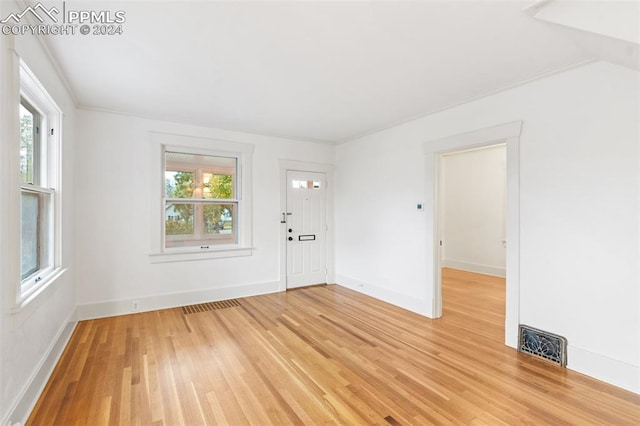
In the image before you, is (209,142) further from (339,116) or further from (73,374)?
(73,374)

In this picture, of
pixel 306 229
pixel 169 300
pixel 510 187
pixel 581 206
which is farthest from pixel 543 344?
pixel 169 300

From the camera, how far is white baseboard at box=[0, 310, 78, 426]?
1.82 metres

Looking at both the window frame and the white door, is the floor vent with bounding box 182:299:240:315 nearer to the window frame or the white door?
the white door

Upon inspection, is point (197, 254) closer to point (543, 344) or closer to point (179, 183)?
point (179, 183)

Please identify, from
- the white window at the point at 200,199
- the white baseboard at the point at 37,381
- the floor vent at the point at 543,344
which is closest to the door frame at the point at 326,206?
the white window at the point at 200,199

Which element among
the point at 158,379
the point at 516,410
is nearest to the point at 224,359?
the point at 158,379

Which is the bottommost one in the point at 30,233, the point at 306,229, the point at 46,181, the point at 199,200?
the point at 306,229

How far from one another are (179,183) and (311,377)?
130 inches

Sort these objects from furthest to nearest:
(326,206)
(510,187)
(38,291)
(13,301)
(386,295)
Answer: (326,206) → (386,295) → (510,187) → (38,291) → (13,301)

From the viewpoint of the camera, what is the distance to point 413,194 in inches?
161

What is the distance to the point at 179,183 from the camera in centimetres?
440

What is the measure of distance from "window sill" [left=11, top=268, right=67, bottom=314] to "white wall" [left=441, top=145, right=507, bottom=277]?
709 cm

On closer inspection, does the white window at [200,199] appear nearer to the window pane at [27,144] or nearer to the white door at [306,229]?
the white door at [306,229]

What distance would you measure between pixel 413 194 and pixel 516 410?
2.58 meters
